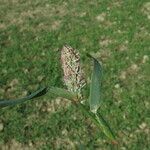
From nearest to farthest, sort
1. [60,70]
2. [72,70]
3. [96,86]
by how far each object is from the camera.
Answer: [72,70] < [96,86] < [60,70]

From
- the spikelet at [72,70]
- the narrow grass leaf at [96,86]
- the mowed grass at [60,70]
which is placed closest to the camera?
the spikelet at [72,70]

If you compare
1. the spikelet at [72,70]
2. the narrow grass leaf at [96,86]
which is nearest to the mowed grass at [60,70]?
the narrow grass leaf at [96,86]

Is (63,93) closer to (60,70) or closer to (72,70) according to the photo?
(72,70)

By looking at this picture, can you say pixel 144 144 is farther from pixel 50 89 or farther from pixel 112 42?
pixel 50 89

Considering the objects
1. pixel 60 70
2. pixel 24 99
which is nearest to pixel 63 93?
pixel 24 99

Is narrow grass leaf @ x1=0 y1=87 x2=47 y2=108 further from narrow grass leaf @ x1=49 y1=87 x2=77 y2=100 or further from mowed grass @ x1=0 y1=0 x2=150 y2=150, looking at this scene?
mowed grass @ x1=0 y1=0 x2=150 y2=150

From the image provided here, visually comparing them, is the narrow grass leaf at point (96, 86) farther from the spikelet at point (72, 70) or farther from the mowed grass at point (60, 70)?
the mowed grass at point (60, 70)

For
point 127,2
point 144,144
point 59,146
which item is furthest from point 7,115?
point 127,2
